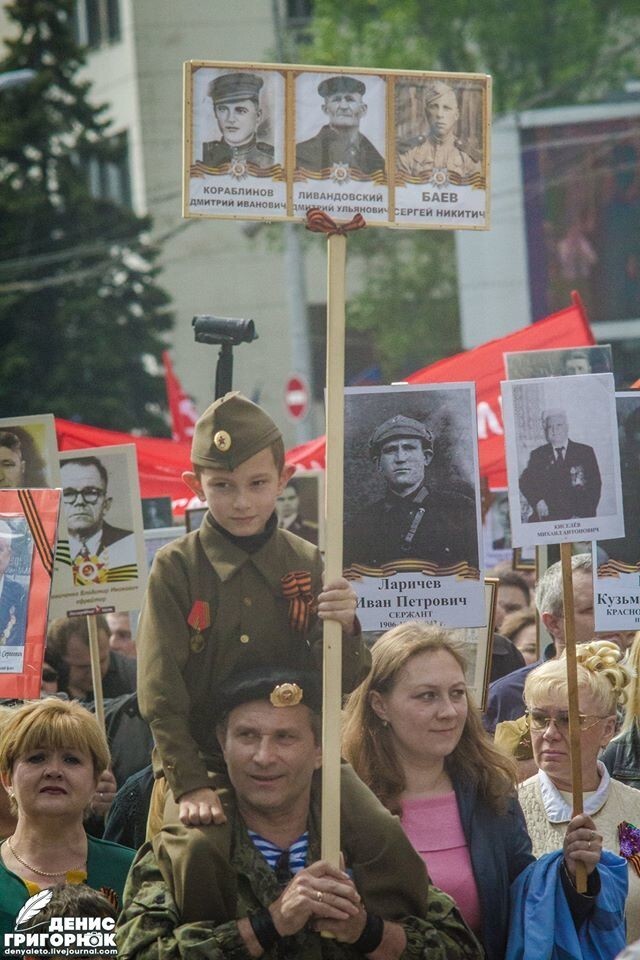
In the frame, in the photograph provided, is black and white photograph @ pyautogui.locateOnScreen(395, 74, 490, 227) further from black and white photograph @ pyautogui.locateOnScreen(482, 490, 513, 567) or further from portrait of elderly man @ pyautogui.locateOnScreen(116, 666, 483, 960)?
black and white photograph @ pyautogui.locateOnScreen(482, 490, 513, 567)

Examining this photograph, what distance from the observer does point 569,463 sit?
5586mm

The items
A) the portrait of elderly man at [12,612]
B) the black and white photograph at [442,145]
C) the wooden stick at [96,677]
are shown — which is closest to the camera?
the black and white photograph at [442,145]

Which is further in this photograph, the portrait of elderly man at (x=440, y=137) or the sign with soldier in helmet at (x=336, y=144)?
the portrait of elderly man at (x=440, y=137)

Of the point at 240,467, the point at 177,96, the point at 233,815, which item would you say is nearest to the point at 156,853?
the point at 233,815

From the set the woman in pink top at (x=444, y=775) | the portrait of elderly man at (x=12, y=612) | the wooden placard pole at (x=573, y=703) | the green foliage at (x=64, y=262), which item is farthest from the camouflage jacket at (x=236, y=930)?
the green foliage at (x=64, y=262)

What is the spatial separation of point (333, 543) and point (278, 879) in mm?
783

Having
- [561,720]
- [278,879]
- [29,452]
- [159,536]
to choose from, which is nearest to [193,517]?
[159,536]

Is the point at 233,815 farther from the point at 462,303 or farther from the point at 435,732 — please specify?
the point at 462,303

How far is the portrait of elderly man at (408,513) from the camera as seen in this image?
5598 mm

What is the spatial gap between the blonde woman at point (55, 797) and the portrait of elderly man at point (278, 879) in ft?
1.31

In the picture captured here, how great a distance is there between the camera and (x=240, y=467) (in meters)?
4.88

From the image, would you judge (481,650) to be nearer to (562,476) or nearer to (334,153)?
(562,476)

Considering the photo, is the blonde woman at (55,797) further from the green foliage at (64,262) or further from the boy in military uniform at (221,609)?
the green foliage at (64,262)

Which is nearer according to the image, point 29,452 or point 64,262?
point 29,452
